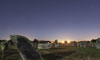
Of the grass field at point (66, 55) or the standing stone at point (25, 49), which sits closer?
the standing stone at point (25, 49)

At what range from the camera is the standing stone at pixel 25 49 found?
37.6ft

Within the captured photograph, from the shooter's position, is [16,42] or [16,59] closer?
[16,42]

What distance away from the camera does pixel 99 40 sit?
48031mm

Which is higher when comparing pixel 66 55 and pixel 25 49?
pixel 25 49

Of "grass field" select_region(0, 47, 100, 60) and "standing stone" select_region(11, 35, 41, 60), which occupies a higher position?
"standing stone" select_region(11, 35, 41, 60)

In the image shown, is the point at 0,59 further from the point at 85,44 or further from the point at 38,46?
the point at 85,44

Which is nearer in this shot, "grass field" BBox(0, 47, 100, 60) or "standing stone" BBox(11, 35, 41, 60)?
"standing stone" BBox(11, 35, 41, 60)

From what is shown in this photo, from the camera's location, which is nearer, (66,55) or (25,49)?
(25,49)

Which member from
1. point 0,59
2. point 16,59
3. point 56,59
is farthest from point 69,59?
point 0,59

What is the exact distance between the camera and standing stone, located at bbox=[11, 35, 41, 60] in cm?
1146

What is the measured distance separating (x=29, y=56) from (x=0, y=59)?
56.4 feet

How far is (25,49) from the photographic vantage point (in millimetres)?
11648

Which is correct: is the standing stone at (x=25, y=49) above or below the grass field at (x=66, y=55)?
above

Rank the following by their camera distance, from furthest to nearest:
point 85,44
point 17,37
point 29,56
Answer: point 85,44 → point 17,37 → point 29,56
